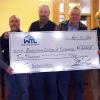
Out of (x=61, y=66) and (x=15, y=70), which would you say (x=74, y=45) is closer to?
(x=61, y=66)

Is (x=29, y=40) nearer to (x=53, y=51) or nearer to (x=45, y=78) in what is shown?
(x=53, y=51)

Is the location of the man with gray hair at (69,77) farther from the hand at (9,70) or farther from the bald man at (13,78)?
the hand at (9,70)

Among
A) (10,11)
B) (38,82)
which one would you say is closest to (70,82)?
(38,82)

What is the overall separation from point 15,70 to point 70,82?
2.40ft

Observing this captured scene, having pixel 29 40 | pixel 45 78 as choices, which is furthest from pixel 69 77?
pixel 29 40

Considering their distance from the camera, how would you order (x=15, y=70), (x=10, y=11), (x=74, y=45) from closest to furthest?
(x=15, y=70)
(x=74, y=45)
(x=10, y=11)

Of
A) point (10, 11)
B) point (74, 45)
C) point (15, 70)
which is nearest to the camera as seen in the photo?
point (15, 70)

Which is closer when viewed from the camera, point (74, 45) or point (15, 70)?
point (15, 70)

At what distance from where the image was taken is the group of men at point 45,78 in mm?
3609

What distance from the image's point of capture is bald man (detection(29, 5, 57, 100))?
3.64 metres

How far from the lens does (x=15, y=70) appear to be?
358 cm

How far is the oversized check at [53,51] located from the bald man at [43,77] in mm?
63

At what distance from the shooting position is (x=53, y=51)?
376 centimetres

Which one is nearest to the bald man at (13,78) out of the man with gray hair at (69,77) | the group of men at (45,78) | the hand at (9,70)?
the group of men at (45,78)
